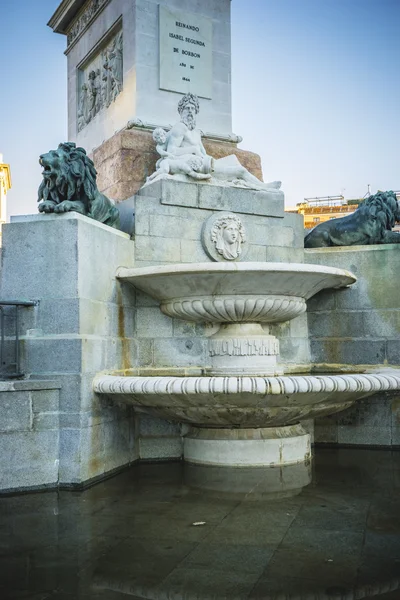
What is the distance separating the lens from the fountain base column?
6.15 metres

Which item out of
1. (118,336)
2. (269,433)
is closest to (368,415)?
(269,433)

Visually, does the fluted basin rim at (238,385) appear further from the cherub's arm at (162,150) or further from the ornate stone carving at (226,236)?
the cherub's arm at (162,150)

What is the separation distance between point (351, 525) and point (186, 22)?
7298 mm

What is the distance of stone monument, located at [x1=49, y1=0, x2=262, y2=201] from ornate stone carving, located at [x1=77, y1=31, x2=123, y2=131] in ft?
0.05

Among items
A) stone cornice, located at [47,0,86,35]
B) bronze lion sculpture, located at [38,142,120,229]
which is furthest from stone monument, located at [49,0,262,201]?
bronze lion sculpture, located at [38,142,120,229]

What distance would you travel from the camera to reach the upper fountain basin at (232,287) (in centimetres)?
601

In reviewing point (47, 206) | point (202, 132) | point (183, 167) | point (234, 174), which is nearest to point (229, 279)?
point (47, 206)

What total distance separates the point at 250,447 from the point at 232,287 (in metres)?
1.45

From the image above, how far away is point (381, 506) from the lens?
4758 mm

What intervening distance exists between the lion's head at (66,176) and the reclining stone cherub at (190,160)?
4.32 ft

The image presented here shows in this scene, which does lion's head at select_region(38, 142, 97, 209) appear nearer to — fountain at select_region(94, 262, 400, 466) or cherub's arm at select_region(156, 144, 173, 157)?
fountain at select_region(94, 262, 400, 466)

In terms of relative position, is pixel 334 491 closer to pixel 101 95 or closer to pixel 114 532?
pixel 114 532

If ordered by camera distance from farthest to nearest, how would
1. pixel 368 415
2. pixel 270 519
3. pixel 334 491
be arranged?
pixel 368 415, pixel 334 491, pixel 270 519

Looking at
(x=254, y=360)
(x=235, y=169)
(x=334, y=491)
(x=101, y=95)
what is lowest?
(x=334, y=491)
